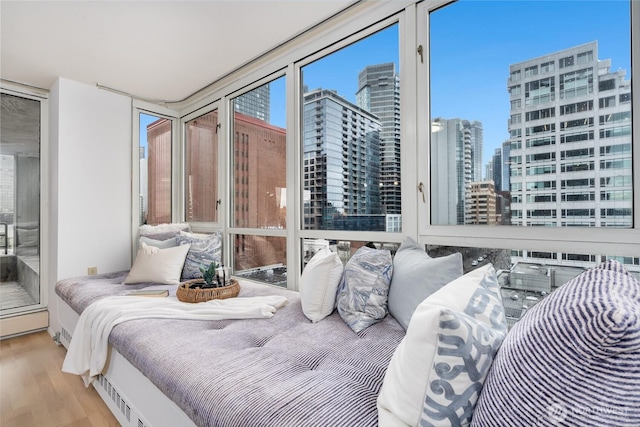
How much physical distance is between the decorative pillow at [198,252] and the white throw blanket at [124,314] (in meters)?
0.71

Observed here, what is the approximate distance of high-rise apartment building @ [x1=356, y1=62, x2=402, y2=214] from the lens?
1.88 m

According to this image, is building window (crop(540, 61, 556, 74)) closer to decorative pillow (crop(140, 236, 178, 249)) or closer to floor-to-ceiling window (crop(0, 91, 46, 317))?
decorative pillow (crop(140, 236, 178, 249))

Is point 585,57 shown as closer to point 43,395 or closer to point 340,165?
point 340,165

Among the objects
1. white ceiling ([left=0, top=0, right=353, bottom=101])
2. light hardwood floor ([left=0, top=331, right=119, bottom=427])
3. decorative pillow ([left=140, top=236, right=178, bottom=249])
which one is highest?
white ceiling ([left=0, top=0, right=353, bottom=101])

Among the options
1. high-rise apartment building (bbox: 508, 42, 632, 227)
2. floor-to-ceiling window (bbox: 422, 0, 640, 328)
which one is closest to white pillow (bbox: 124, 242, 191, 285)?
floor-to-ceiling window (bbox: 422, 0, 640, 328)

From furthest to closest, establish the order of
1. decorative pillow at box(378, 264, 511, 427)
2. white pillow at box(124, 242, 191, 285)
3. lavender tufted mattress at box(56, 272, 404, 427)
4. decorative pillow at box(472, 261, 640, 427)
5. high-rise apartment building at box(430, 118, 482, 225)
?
1. white pillow at box(124, 242, 191, 285)
2. high-rise apartment building at box(430, 118, 482, 225)
3. lavender tufted mattress at box(56, 272, 404, 427)
4. decorative pillow at box(378, 264, 511, 427)
5. decorative pillow at box(472, 261, 640, 427)

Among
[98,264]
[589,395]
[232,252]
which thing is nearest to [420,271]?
[589,395]

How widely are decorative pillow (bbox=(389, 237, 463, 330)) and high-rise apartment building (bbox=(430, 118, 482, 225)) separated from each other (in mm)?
285

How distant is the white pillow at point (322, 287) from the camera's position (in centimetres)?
166

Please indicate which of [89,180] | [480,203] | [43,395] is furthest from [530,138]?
[89,180]

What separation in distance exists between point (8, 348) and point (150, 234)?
4.61ft

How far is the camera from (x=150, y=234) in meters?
3.03

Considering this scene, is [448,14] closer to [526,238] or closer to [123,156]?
[526,238]

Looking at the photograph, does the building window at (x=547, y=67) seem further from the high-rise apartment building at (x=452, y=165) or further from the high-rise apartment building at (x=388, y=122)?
the high-rise apartment building at (x=388, y=122)
